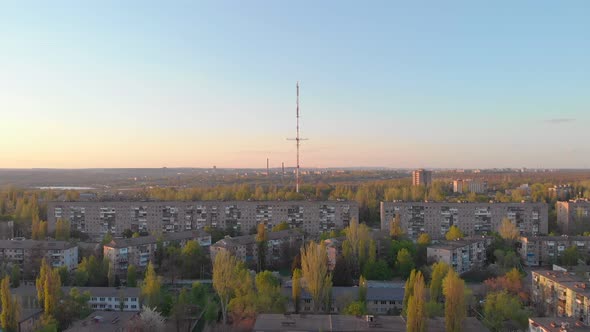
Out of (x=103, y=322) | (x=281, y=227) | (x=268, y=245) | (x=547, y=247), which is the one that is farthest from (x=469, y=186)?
(x=103, y=322)

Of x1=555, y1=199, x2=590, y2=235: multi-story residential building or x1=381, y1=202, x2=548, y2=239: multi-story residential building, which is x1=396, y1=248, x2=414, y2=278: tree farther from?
x1=555, y1=199, x2=590, y2=235: multi-story residential building

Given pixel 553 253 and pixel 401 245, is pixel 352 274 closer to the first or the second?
pixel 401 245

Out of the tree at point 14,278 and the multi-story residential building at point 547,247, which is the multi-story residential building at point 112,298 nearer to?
the tree at point 14,278

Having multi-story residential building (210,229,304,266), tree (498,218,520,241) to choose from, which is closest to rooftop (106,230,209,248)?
multi-story residential building (210,229,304,266)

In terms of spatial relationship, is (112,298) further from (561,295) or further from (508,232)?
(508,232)

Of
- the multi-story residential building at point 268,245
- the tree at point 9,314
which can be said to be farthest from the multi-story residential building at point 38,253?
the tree at point 9,314

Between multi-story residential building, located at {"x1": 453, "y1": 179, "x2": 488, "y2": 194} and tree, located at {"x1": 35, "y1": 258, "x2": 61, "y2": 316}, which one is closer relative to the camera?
tree, located at {"x1": 35, "y1": 258, "x2": 61, "y2": 316}
